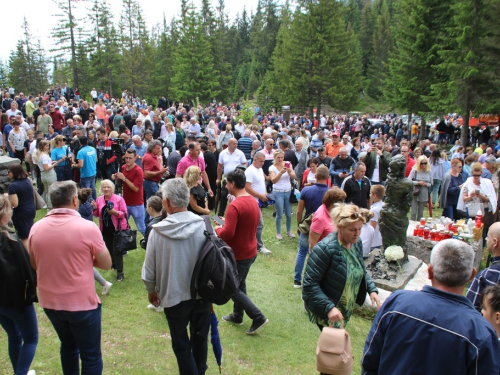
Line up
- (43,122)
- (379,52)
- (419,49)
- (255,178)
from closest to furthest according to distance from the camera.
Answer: (255,178) < (43,122) < (419,49) < (379,52)

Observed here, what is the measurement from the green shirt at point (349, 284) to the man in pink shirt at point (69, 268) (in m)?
1.82

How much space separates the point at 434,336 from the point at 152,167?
6334 millimetres

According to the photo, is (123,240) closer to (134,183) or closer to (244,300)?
(134,183)

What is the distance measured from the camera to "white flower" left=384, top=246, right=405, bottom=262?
5.91 metres

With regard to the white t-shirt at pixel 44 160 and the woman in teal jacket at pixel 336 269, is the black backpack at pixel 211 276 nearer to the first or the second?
the woman in teal jacket at pixel 336 269

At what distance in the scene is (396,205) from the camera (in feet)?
20.0

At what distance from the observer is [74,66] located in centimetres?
3700

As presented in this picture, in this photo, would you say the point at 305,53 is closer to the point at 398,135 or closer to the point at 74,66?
the point at 398,135

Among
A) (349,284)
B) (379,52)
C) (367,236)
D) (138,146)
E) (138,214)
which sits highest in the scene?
(379,52)

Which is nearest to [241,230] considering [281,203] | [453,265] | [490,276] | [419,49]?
[490,276]

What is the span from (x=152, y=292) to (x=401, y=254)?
13.6 feet

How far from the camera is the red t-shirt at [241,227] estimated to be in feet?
13.9

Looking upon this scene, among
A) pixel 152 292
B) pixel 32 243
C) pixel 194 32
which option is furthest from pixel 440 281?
pixel 194 32

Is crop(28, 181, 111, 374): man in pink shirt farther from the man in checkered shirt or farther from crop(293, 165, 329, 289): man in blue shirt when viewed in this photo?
crop(293, 165, 329, 289): man in blue shirt
